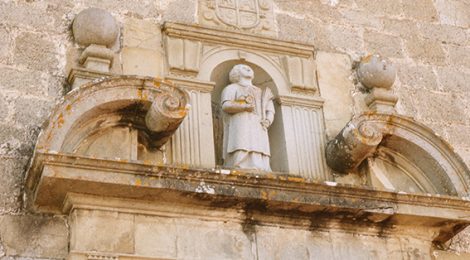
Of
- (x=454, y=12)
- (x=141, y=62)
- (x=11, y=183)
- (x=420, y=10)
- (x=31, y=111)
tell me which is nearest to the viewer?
(x=11, y=183)

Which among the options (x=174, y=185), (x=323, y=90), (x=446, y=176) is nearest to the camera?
(x=174, y=185)

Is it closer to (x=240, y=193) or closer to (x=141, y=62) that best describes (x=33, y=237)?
(x=240, y=193)

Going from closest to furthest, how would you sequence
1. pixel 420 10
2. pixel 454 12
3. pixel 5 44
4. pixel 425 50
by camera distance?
pixel 5 44
pixel 425 50
pixel 420 10
pixel 454 12

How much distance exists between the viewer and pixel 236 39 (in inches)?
236

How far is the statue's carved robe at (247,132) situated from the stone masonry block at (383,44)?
3.66 feet

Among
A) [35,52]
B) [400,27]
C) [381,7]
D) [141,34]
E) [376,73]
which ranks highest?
[381,7]

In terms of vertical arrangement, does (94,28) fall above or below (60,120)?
above

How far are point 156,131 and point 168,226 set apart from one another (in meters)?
0.57

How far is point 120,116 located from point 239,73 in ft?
3.04

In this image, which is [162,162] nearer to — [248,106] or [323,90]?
[248,106]

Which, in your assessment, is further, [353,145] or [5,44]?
[353,145]

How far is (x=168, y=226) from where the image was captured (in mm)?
5023

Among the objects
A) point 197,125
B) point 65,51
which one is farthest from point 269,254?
point 65,51

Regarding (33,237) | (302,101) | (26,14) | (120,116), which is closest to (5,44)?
(26,14)
